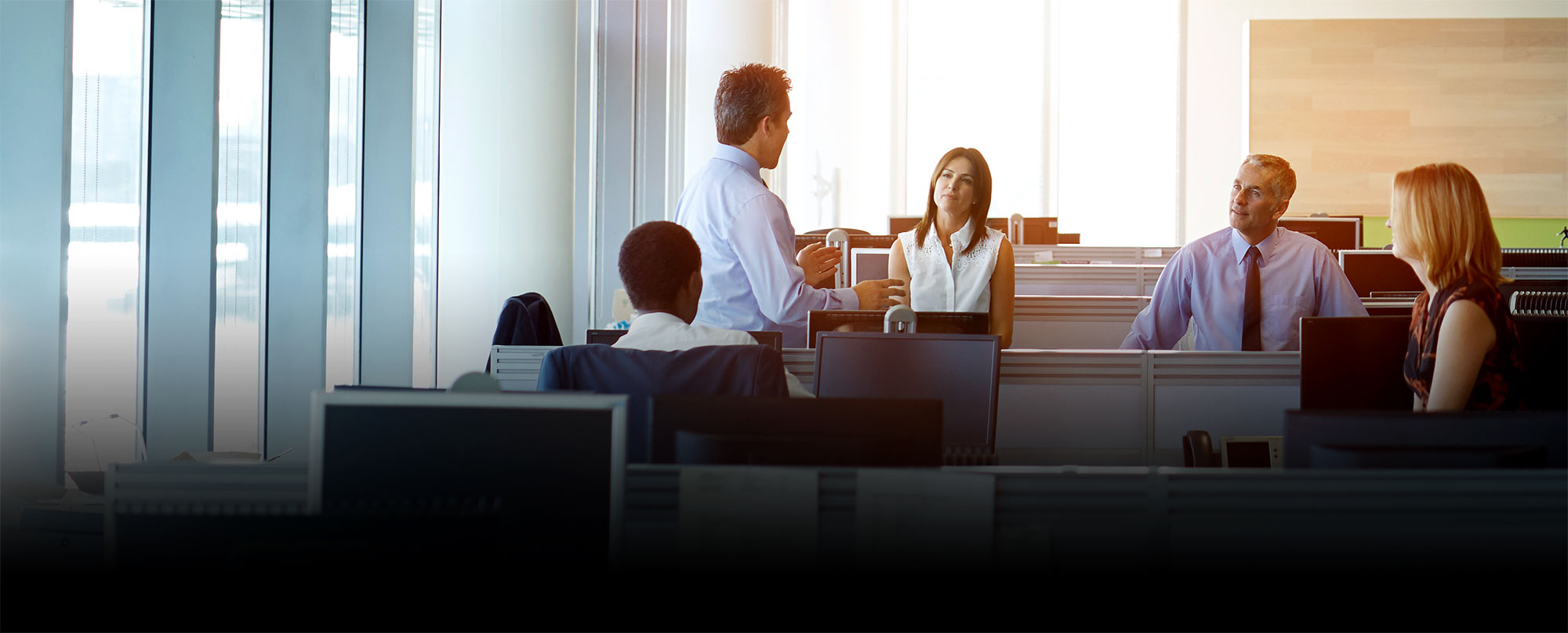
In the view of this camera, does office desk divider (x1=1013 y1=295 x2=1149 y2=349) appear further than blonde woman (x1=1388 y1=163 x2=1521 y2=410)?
Yes

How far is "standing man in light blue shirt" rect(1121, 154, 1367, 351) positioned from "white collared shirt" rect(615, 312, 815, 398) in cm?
137

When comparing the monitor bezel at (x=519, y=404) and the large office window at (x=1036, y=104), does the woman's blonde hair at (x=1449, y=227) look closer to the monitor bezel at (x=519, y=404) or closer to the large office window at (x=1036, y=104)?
the monitor bezel at (x=519, y=404)

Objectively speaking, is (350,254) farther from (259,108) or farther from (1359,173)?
(1359,173)

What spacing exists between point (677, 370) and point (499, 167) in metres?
2.84

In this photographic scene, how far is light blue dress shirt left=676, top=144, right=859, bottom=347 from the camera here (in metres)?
2.53

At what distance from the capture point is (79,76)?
209 cm

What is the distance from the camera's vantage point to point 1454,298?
1.81 metres

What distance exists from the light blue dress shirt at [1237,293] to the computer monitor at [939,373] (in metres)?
1.02

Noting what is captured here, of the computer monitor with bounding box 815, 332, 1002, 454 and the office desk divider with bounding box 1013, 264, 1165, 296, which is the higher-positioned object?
the office desk divider with bounding box 1013, 264, 1165, 296

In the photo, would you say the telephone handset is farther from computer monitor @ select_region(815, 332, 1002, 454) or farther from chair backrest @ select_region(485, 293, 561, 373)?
chair backrest @ select_region(485, 293, 561, 373)

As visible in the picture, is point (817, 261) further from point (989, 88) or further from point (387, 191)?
point (989, 88)

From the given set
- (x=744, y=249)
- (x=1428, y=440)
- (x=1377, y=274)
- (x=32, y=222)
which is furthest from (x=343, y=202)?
(x=1377, y=274)

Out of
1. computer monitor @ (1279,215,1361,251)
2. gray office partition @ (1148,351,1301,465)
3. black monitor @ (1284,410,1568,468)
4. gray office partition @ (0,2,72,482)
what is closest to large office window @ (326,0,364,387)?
gray office partition @ (0,2,72,482)

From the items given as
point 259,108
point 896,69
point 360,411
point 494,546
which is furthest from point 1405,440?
point 896,69
